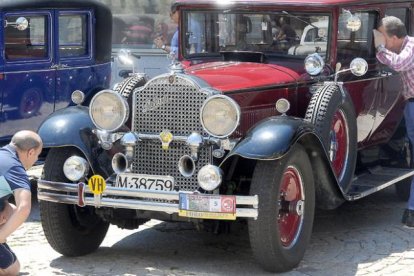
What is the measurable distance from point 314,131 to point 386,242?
1286 millimetres

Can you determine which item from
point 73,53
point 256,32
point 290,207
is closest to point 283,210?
point 290,207

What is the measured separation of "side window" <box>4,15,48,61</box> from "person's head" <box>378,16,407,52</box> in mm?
3288

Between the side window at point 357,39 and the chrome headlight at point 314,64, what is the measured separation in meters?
0.46

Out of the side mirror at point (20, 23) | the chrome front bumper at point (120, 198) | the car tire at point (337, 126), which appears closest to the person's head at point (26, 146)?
the chrome front bumper at point (120, 198)

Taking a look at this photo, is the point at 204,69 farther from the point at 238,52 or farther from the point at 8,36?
the point at 8,36

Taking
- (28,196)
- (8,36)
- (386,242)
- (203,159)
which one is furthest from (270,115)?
(8,36)

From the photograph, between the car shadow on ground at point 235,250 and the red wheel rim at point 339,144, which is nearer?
the car shadow on ground at point 235,250

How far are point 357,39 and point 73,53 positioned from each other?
126 inches

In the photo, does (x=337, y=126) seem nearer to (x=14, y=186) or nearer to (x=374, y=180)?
(x=374, y=180)

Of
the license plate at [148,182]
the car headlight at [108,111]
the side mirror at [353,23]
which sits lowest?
the license plate at [148,182]

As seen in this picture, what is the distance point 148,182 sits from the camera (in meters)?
5.64

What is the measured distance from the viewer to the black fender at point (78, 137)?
5883mm

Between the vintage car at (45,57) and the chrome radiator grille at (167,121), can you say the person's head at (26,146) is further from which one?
the vintage car at (45,57)

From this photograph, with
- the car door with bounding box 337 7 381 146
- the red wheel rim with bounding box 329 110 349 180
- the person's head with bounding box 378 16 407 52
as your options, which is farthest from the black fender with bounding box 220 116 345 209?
the person's head with bounding box 378 16 407 52
